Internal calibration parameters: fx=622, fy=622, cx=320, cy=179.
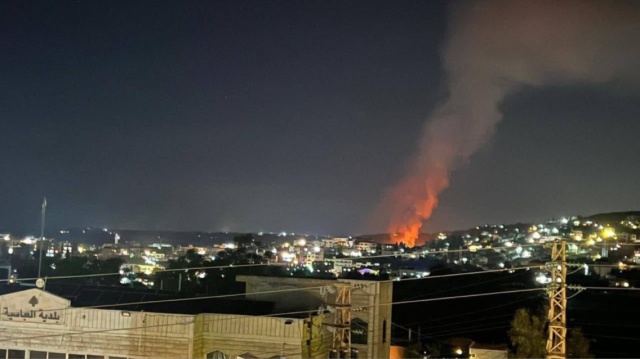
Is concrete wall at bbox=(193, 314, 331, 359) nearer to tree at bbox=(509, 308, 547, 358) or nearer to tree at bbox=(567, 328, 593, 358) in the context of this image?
tree at bbox=(509, 308, 547, 358)

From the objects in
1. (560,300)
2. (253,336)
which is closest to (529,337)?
(253,336)

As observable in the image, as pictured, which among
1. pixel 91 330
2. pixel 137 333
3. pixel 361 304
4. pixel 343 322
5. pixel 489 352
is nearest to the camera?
pixel 343 322

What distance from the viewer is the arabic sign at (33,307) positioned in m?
18.8

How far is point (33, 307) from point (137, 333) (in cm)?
346

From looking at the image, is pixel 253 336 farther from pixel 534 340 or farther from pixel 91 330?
pixel 534 340

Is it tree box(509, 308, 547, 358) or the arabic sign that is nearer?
the arabic sign

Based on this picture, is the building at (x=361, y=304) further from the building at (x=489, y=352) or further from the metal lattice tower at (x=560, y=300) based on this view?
the metal lattice tower at (x=560, y=300)

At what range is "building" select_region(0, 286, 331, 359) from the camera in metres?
18.0

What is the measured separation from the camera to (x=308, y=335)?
1830 centimetres

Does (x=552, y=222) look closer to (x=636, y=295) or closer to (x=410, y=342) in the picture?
(x=636, y=295)

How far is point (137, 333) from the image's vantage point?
59.7 ft

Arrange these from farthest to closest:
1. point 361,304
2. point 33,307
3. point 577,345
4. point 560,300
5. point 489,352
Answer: point 489,352 < point 361,304 < point 577,345 < point 33,307 < point 560,300

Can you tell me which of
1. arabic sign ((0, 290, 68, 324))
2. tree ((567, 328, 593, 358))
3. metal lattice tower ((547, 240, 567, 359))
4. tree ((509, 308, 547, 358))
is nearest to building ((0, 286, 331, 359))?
arabic sign ((0, 290, 68, 324))

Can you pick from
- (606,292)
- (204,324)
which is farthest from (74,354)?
(606,292)
